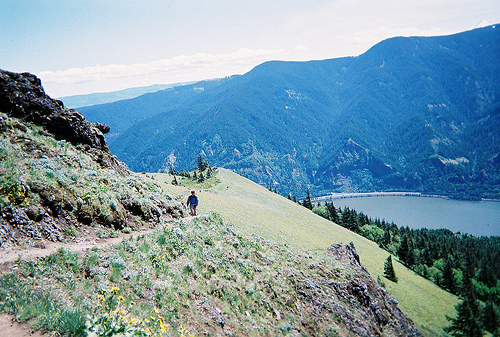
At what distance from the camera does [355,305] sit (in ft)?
66.9

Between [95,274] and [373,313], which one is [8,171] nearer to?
[95,274]

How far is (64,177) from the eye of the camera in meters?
14.3

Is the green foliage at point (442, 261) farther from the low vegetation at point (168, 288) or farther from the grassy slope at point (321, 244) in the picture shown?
the low vegetation at point (168, 288)

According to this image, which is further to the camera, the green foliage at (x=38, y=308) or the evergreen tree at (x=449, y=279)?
the evergreen tree at (x=449, y=279)

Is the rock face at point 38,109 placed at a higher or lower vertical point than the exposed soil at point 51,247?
higher

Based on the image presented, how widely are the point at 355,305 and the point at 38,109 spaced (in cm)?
2643

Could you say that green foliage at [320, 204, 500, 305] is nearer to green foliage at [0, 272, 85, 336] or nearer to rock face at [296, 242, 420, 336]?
rock face at [296, 242, 420, 336]

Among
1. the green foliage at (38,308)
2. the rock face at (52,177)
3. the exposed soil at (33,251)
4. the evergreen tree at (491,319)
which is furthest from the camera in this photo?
the evergreen tree at (491,319)

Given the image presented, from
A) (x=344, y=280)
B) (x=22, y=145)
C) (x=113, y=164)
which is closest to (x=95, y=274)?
(x=22, y=145)

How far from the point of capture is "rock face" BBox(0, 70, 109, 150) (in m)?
16.5

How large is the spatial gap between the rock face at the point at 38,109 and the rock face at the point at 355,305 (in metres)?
19.4

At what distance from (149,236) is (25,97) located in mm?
12212

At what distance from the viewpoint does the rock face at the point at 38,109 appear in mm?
16484

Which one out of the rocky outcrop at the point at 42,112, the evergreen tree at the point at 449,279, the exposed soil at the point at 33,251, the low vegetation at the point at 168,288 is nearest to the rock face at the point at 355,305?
the low vegetation at the point at 168,288
